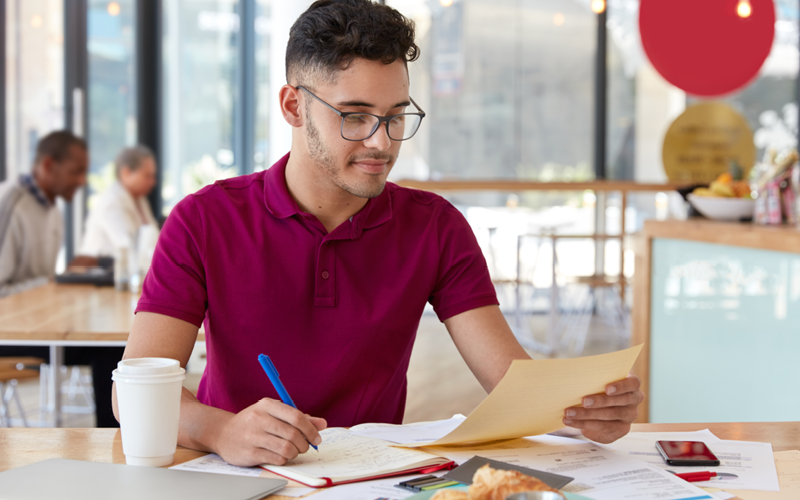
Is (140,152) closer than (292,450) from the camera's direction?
No

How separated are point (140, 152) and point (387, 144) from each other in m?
3.62

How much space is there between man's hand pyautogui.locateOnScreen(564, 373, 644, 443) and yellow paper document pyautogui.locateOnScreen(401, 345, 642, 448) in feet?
0.03

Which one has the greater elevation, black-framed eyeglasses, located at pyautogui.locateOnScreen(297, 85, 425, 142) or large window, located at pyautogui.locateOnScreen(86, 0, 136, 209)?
large window, located at pyautogui.locateOnScreen(86, 0, 136, 209)

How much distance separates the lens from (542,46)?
21.9ft

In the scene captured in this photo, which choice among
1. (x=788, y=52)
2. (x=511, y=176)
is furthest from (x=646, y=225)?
(x=788, y=52)

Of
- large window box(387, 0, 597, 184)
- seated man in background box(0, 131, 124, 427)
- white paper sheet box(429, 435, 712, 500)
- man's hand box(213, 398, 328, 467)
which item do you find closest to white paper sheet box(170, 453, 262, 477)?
man's hand box(213, 398, 328, 467)

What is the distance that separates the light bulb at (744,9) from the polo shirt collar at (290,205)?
12.3 feet

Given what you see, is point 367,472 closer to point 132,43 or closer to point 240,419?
point 240,419

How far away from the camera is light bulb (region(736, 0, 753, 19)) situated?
433 centimetres

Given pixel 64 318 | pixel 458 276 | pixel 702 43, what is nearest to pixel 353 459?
pixel 458 276

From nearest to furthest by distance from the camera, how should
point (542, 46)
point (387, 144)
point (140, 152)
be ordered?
1. point (387, 144)
2. point (140, 152)
3. point (542, 46)

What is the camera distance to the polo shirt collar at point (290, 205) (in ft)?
4.12

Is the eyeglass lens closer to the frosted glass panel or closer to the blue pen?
the blue pen

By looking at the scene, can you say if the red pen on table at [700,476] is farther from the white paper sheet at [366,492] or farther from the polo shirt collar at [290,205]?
the polo shirt collar at [290,205]
